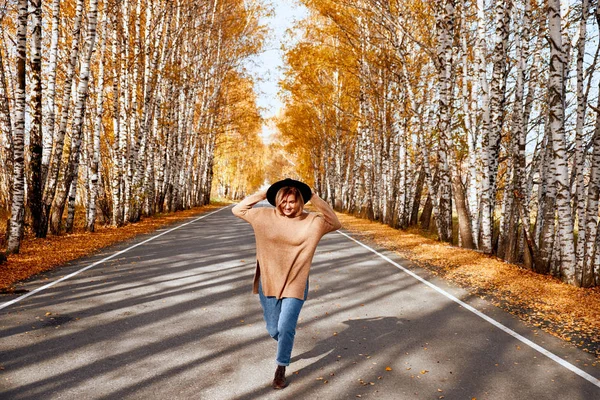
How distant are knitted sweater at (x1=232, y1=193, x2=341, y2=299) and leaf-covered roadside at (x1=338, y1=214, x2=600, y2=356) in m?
3.82

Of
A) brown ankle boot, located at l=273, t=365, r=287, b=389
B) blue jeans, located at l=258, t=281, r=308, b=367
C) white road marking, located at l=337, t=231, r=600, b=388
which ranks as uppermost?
blue jeans, located at l=258, t=281, r=308, b=367

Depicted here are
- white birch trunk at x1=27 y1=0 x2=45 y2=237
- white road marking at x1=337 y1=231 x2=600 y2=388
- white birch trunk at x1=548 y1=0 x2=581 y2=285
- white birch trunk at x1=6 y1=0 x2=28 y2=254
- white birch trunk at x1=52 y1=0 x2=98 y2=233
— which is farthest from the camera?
white birch trunk at x1=52 y1=0 x2=98 y2=233

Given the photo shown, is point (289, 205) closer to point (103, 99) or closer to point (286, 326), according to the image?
point (286, 326)

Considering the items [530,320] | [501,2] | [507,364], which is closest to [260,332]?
[507,364]

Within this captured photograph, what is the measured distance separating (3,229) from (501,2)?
17.0 metres

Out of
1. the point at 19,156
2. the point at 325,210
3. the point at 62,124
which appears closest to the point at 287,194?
the point at 325,210

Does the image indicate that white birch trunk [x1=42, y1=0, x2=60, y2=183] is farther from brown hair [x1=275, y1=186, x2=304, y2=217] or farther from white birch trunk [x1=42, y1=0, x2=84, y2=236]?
brown hair [x1=275, y1=186, x2=304, y2=217]

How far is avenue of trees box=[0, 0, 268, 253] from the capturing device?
13.4 metres

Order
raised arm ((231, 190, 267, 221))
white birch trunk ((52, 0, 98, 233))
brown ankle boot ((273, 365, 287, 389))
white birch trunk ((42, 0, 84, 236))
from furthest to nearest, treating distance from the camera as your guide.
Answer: white birch trunk ((52, 0, 98, 233)) < white birch trunk ((42, 0, 84, 236)) < raised arm ((231, 190, 267, 221)) < brown ankle boot ((273, 365, 287, 389))

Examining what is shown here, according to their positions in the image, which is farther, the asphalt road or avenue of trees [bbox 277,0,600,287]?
avenue of trees [bbox 277,0,600,287]

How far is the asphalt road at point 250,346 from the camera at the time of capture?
4.37 m

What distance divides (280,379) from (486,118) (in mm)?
12514

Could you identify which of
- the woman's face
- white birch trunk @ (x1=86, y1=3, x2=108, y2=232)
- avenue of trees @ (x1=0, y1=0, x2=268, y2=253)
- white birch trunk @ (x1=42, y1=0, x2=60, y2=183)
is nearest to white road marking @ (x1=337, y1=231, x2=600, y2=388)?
the woman's face

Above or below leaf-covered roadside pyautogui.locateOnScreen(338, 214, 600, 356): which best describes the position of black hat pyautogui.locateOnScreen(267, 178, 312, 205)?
above
